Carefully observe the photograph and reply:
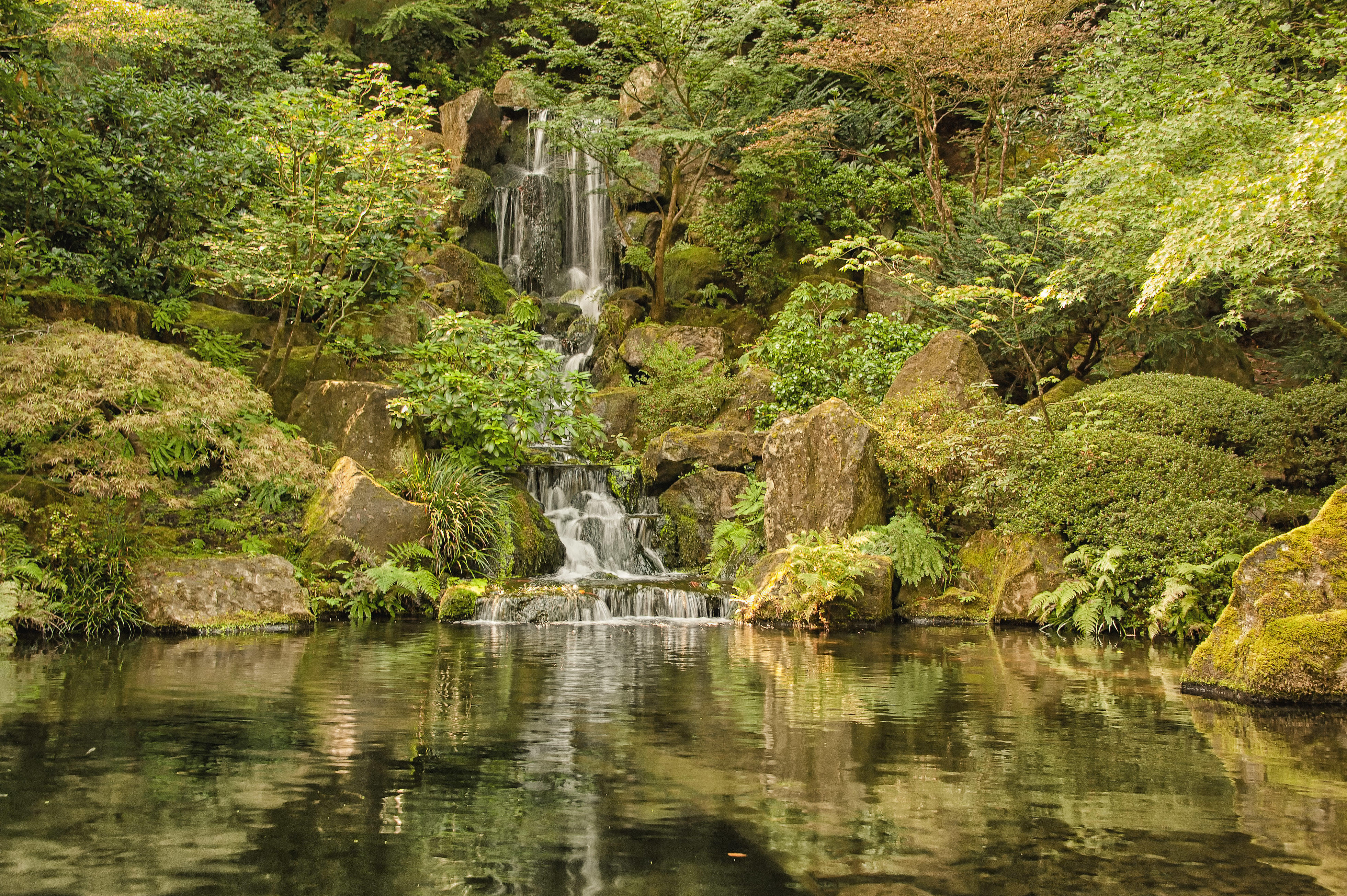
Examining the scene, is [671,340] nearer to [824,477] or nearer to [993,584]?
[824,477]

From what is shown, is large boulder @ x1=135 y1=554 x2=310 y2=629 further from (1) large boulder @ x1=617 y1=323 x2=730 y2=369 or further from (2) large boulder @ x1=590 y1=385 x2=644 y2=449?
(1) large boulder @ x1=617 y1=323 x2=730 y2=369

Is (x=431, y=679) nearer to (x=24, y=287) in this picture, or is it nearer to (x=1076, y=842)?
(x=1076, y=842)

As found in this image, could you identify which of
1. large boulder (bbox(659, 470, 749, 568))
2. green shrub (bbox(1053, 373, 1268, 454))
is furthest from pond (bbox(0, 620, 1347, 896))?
large boulder (bbox(659, 470, 749, 568))

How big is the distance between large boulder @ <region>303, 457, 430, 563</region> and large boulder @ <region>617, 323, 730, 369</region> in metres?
8.11

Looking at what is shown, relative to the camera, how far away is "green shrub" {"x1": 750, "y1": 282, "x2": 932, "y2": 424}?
16438mm

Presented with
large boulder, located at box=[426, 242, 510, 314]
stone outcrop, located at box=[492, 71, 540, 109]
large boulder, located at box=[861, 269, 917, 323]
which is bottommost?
large boulder, located at box=[861, 269, 917, 323]

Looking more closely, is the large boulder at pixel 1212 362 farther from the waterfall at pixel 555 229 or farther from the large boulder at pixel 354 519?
the waterfall at pixel 555 229

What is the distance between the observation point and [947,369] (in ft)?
47.3

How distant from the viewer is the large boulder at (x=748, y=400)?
17.0 metres

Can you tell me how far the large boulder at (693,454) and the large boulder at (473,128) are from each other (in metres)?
12.0

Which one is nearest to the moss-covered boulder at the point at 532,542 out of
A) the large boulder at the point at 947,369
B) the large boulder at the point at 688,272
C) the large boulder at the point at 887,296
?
the large boulder at the point at 947,369

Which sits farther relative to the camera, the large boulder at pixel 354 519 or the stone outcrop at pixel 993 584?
the large boulder at pixel 354 519

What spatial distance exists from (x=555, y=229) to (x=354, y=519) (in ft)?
45.2

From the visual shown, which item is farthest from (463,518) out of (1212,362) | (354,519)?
(1212,362)
